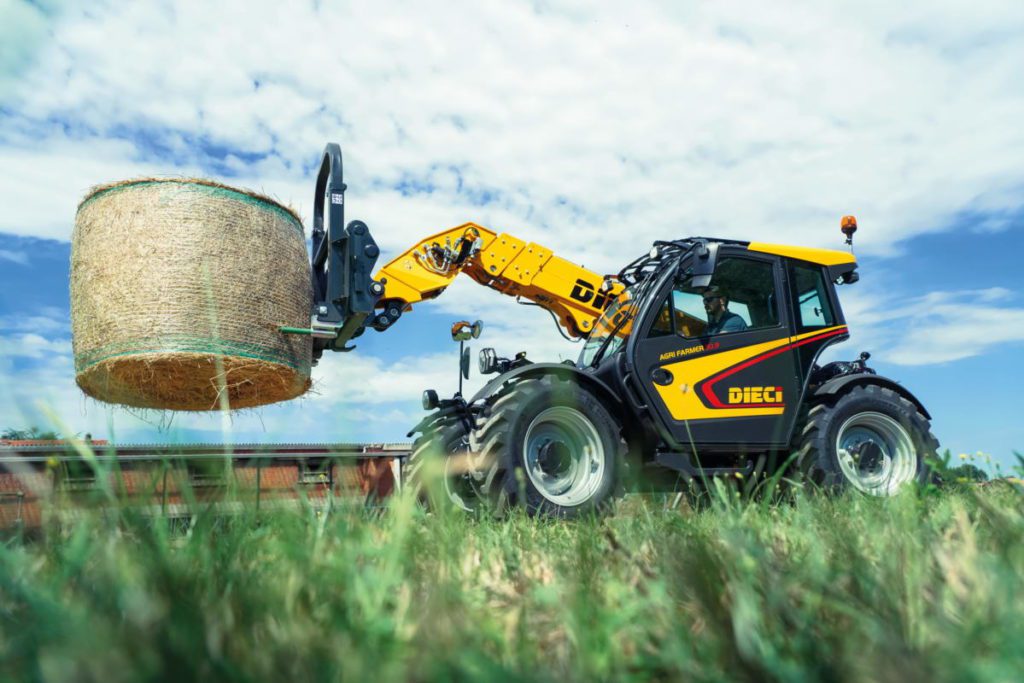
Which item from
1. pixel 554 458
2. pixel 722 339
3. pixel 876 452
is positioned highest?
pixel 722 339

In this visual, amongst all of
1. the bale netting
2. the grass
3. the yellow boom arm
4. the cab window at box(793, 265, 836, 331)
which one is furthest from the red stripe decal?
the grass

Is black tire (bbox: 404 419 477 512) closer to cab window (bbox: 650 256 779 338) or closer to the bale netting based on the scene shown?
the bale netting

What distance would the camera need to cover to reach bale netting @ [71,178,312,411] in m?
5.22

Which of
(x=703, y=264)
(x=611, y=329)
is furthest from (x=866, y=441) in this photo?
(x=611, y=329)

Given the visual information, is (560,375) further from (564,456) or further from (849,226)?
(849,226)

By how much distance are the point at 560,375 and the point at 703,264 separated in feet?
4.87

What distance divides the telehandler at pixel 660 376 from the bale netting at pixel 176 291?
0.58m

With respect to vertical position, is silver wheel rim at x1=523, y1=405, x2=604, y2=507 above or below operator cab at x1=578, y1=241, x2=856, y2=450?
below

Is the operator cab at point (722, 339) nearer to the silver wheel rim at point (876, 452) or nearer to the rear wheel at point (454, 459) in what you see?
the silver wheel rim at point (876, 452)

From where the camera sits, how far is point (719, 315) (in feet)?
21.2

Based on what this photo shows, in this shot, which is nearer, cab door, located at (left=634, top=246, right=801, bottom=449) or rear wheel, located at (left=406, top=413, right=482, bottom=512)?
rear wheel, located at (left=406, top=413, right=482, bottom=512)

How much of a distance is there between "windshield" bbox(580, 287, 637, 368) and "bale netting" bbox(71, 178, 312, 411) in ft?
8.41

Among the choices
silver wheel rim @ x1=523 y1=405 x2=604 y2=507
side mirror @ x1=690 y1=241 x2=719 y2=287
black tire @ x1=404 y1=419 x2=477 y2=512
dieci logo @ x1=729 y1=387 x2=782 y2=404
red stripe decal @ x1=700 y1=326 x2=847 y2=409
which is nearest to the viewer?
silver wheel rim @ x1=523 y1=405 x2=604 y2=507

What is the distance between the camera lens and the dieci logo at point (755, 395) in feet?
20.6
